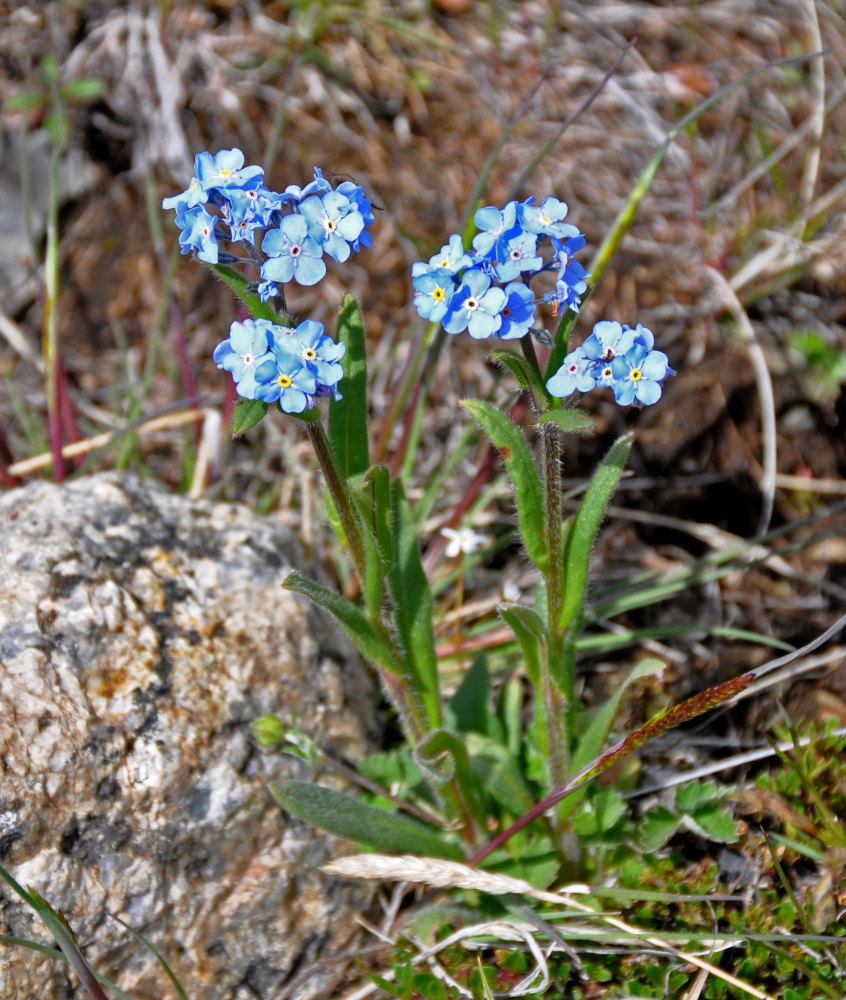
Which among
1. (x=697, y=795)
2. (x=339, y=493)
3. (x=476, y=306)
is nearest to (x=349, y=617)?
(x=339, y=493)

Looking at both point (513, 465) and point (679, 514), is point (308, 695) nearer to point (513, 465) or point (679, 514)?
point (513, 465)

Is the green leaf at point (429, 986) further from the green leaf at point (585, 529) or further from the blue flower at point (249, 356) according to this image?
the blue flower at point (249, 356)

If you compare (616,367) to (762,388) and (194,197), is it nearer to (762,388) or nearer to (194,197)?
(194,197)

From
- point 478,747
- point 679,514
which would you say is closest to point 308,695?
point 478,747

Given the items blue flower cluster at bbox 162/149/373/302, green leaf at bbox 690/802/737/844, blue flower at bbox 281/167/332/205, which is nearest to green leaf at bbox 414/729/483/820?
green leaf at bbox 690/802/737/844

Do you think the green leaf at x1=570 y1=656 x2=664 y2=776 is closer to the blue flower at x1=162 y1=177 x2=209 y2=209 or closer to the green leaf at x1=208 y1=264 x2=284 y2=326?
the green leaf at x1=208 y1=264 x2=284 y2=326

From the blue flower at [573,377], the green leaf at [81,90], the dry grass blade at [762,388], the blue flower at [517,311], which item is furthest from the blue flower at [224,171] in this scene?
the green leaf at [81,90]
